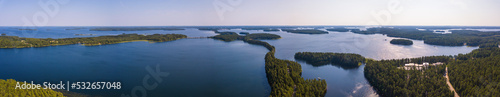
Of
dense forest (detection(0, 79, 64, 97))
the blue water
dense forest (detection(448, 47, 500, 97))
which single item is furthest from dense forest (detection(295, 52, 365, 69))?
dense forest (detection(0, 79, 64, 97))

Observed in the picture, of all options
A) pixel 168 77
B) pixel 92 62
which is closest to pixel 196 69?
pixel 168 77

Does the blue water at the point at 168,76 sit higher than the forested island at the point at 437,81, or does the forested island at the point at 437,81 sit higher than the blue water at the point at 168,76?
the forested island at the point at 437,81

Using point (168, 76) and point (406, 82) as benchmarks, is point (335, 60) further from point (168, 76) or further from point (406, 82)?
point (168, 76)

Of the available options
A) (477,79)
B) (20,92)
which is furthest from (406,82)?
(20,92)

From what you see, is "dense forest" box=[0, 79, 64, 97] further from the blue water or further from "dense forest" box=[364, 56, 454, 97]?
"dense forest" box=[364, 56, 454, 97]

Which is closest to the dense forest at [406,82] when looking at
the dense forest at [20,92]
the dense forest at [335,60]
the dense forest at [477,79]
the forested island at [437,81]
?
the forested island at [437,81]

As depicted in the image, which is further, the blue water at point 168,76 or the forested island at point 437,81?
the blue water at point 168,76

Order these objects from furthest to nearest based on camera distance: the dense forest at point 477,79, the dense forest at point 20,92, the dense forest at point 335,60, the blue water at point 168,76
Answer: the dense forest at point 335,60 → the blue water at point 168,76 → the dense forest at point 477,79 → the dense forest at point 20,92

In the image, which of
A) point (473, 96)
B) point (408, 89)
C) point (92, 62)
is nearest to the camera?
point (473, 96)

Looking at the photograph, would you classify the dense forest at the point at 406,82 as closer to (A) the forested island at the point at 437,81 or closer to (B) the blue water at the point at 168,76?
(A) the forested island at the point at 437,81

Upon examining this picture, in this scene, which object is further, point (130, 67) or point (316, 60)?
point (316, 60)

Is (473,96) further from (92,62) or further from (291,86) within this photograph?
(92,62)
